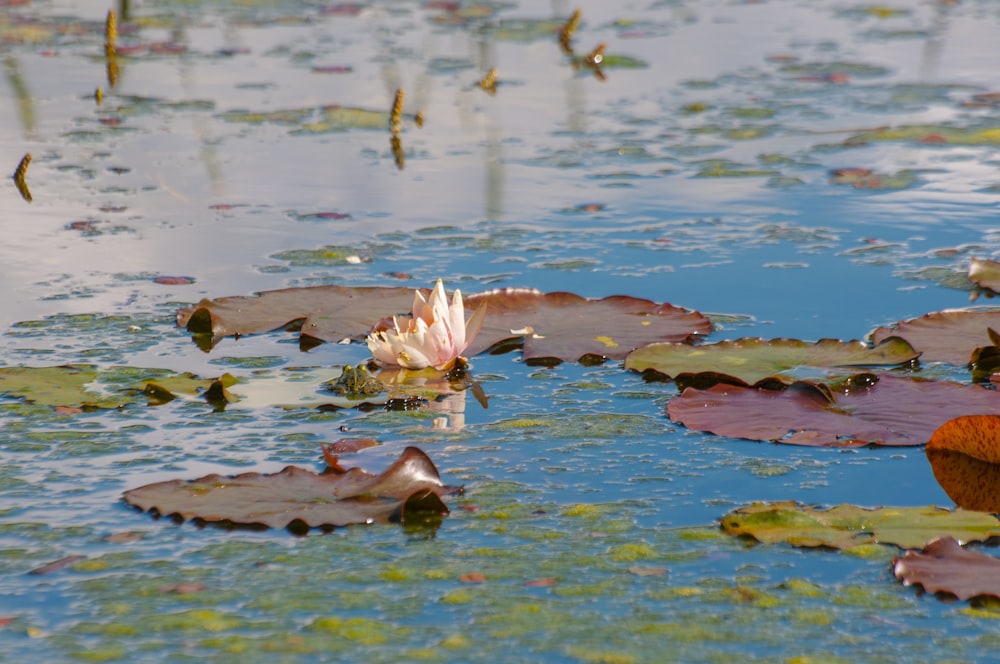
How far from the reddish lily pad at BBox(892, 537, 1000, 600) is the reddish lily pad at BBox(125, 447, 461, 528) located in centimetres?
90

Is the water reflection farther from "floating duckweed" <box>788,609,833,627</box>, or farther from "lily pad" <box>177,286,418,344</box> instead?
"floating duckweed" <box>788,609,833,627</box>

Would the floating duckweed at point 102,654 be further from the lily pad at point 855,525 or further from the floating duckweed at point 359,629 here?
the lily pad at point 855,525

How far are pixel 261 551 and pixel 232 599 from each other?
213 mm

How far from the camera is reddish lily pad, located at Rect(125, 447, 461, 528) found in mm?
2652

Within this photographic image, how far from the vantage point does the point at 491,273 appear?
4465 mm

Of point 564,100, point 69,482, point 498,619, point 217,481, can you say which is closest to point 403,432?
point 217,481

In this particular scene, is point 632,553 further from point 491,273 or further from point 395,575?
point 491,273

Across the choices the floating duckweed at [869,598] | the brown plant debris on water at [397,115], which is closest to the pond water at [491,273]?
the floating duckweed at [869,598]

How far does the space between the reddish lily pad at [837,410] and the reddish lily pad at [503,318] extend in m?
0.49

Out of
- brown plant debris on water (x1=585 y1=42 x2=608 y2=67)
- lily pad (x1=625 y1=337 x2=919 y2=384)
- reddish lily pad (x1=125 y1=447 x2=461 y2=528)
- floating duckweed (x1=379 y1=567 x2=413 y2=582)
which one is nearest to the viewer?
floating duckweed (x1=379 y1=567 x2=413 y2=582)

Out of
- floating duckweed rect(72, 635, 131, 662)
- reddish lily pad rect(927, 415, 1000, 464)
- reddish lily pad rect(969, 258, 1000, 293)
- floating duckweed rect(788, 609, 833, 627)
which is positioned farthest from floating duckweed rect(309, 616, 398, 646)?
reddish lily pad rect(969, 258, 1000, 293)

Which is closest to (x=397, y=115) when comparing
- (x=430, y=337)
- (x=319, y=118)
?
(x=319, y=118)

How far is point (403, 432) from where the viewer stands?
3182 mm

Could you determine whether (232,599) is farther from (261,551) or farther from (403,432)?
(403,432)
